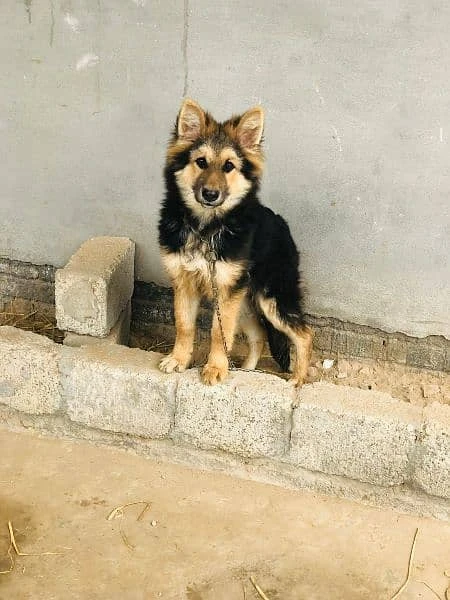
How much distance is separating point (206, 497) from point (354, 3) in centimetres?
296

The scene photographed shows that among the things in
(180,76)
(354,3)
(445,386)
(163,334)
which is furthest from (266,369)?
(354,3)

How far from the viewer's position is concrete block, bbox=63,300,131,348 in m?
4.64

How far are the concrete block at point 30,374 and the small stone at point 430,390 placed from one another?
2374mm

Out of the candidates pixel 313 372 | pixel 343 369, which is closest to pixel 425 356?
pixel 343 369

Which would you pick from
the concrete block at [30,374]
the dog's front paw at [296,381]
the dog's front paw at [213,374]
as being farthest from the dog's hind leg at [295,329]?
the concrete block at [30,374]

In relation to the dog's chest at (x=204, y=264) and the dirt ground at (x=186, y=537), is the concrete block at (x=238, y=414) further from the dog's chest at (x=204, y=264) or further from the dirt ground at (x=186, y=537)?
the dog's chest at (x=204, y=264)

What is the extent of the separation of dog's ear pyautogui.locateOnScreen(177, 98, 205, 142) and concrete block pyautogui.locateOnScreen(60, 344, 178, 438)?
1.31 m

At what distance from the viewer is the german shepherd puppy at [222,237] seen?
4.03m

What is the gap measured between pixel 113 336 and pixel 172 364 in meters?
0.70

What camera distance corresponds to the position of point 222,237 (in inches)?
164

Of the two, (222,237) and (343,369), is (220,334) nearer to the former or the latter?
(222,237)

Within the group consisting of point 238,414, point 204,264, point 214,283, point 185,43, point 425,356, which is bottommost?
point 238,414

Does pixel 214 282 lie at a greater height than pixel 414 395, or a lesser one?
greater

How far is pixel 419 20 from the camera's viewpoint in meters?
4.22
